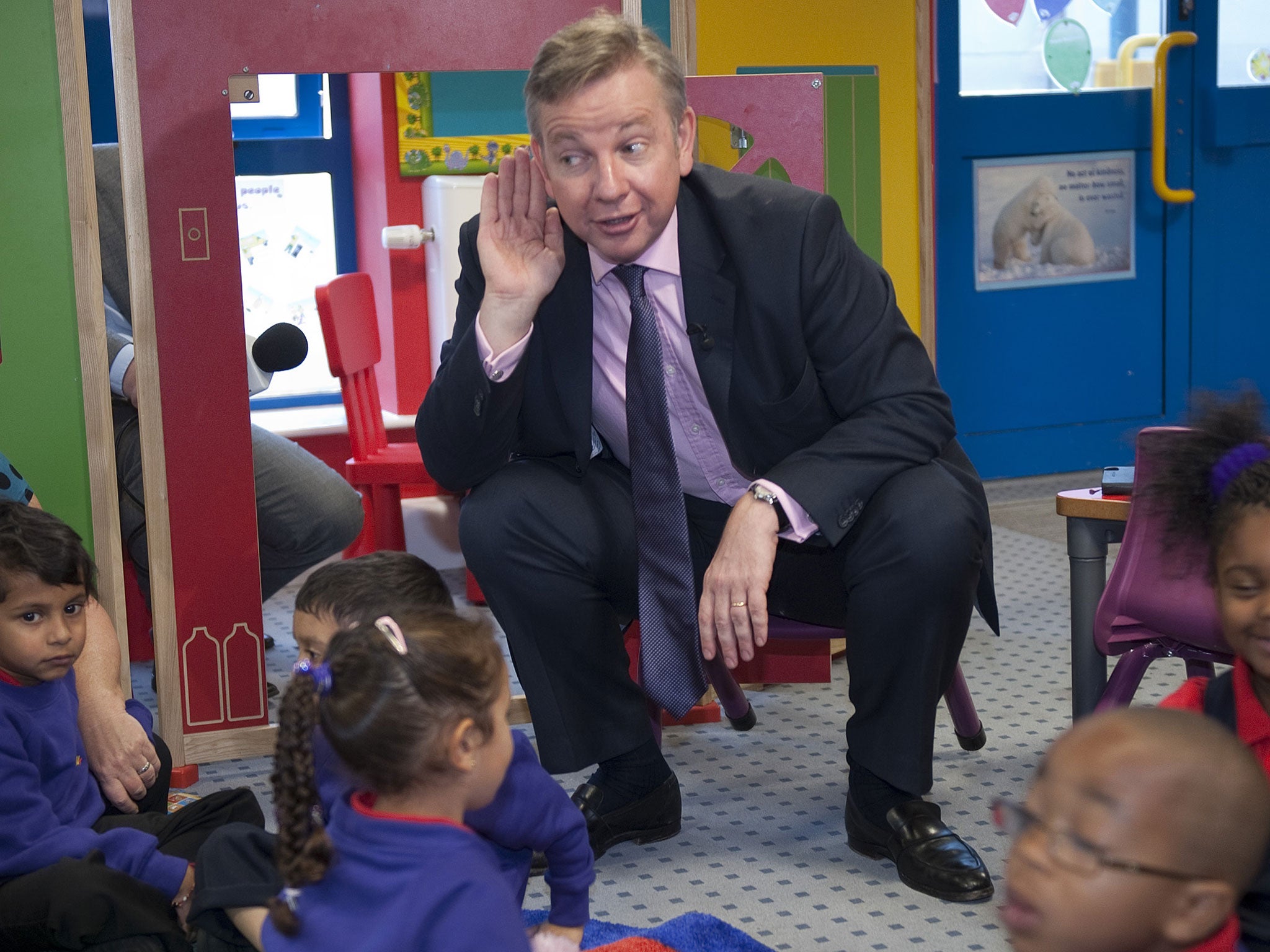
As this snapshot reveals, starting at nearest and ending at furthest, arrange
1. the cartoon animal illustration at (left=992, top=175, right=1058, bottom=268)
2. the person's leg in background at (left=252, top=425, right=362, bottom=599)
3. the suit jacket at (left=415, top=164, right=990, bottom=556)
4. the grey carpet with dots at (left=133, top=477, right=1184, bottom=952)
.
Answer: the grey carpet with dots at (left=133, top=477, right=1184, bottom=952), the suit jacket at (left=415, top=164, right=990, bottom=556), the person's leg in background at (left=252, top=425, right=362, bottom=599), the cartoon animal illustration at (left=992, top=175, right=1058, bottom=268)

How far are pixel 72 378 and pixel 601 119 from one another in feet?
3.14

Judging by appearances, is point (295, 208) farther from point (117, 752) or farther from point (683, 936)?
point (683, 936)

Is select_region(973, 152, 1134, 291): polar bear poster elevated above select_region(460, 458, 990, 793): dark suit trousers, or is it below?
above

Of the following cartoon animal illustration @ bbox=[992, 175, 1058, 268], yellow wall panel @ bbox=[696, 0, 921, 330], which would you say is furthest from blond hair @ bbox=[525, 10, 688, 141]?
cartoon animal illustration @ bbox=[992, 175, 1058, 268]

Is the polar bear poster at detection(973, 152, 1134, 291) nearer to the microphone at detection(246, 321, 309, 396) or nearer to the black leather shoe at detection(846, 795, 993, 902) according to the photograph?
the microphone at detection(246, 321, 309, 396)

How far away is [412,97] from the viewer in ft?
11.4

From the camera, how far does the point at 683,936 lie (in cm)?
167

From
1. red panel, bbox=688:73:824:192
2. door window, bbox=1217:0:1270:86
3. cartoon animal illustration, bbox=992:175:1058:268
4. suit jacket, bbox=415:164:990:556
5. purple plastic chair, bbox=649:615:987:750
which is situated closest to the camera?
suit jacket, bbox=415:164:990:556

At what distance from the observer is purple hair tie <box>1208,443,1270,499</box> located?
142 centimetres

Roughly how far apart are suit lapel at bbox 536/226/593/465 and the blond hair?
193 mm

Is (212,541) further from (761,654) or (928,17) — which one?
(928,17)

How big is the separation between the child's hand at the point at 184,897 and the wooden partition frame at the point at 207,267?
0.81 m

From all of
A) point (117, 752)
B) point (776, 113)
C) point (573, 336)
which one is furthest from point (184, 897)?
point (776, 113)

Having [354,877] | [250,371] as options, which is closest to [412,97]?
[250,371]
